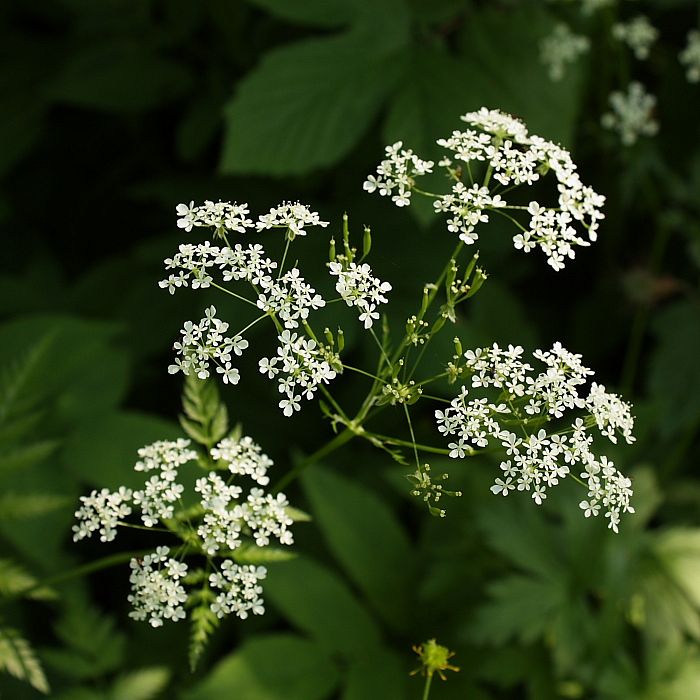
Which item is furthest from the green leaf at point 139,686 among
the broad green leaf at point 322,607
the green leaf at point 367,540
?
the green leaf at point 367,540

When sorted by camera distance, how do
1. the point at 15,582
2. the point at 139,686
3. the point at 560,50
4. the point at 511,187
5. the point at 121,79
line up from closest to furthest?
the point at 511,187, the point at 15,582, the point at 139,686, the point at 560,50, the point at 121,79

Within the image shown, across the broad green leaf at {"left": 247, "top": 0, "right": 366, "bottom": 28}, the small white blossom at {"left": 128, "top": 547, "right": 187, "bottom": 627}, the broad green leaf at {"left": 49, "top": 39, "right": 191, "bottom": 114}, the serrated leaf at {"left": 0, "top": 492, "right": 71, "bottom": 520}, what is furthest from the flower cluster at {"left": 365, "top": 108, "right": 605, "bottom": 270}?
the broad green leaf at {"left": 49, "top": 39, "right": 191, "bottom": 114}

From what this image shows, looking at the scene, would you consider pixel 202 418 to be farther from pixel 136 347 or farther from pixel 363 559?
pixel 136 347

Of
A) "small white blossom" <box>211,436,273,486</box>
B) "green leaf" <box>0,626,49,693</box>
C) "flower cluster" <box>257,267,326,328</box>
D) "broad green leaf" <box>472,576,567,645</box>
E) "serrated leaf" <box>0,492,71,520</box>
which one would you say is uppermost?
"flower cluster" <box>257,267,326,328</box>

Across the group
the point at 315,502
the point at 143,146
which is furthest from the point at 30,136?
the point at 315,502

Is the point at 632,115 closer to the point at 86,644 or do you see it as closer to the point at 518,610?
the point at 518,610

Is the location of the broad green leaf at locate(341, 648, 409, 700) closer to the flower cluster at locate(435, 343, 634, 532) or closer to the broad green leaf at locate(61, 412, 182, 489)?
the broad green leaf at locate(61, 412, 182, 489)

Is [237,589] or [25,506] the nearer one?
[237,589]

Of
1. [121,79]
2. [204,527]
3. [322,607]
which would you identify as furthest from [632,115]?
[204,527]
